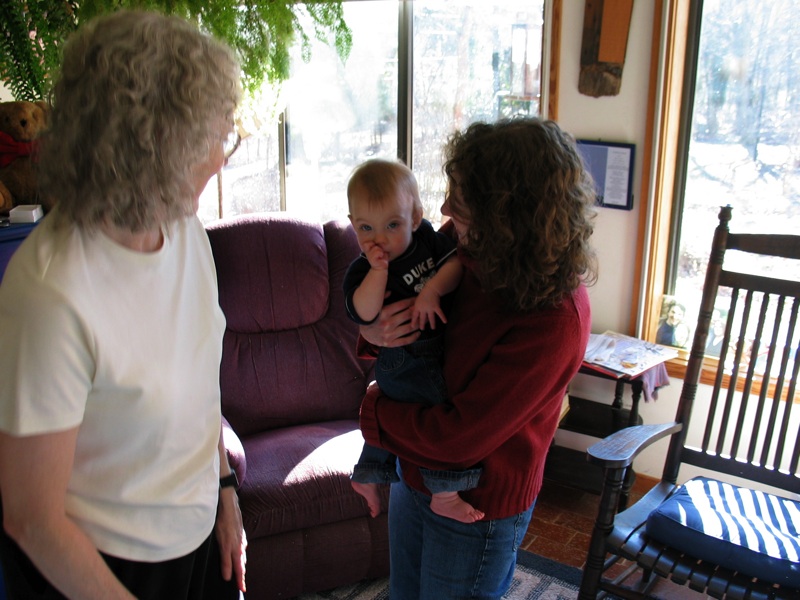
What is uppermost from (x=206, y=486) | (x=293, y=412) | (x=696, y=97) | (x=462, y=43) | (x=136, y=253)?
(x=462, y=43)

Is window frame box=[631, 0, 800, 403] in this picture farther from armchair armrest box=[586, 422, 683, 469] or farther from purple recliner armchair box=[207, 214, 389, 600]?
purple recliner armchair box=[207, 214, 389, 600]

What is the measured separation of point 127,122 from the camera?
0.90 meters

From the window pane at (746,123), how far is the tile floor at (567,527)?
106cm

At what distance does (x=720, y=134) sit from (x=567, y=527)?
1.63 metres

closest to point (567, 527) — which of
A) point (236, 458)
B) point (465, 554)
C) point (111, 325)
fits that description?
point (236, 458)

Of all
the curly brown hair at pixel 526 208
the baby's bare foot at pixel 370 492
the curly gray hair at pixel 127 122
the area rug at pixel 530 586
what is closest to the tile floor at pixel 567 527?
the area rug at pixel 530 586

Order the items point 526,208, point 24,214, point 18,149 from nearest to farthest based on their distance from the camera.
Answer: point 526,208 < point 24,214 < point 18,149

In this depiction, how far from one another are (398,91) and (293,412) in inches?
71.5

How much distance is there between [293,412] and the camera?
103 inches

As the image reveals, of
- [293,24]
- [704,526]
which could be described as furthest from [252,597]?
[293,24]

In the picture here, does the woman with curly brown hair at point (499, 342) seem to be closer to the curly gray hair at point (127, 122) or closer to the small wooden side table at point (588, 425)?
the curly gray hair at point (127, 122)

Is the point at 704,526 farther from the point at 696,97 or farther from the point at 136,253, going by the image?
the point at 696,97

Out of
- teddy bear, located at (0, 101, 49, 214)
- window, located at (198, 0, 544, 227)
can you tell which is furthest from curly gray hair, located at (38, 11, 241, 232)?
window, located at (198, 0, 544, 227)

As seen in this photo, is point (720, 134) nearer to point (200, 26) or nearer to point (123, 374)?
point (200, 26)
